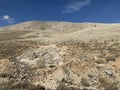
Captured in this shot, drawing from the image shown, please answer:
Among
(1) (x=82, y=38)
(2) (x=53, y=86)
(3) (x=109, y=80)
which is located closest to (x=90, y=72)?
(3) (x=109, y=80)

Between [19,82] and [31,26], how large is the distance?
211 feet

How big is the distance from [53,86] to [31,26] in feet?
222

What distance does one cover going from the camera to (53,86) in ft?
157

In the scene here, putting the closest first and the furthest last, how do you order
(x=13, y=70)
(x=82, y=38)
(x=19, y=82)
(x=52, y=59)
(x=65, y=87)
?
(x=65, y=87) < (x=19, y=82) < (x=13, y=70) < (x=52, y=59) < (x=82, y=38)

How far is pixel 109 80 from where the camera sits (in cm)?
4878

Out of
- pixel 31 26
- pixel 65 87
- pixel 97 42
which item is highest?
pixel 31 26

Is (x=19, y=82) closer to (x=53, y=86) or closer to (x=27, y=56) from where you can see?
(x=53, y=86)

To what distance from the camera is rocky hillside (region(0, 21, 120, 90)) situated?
1911 inches

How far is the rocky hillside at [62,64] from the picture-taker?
48531 mm

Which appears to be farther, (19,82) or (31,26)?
(31,26)

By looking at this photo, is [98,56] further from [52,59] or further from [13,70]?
[13,70]

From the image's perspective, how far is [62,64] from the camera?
53.9 metres

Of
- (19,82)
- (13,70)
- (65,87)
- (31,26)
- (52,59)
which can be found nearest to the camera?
(65,87)

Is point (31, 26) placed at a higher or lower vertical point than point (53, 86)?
higher
